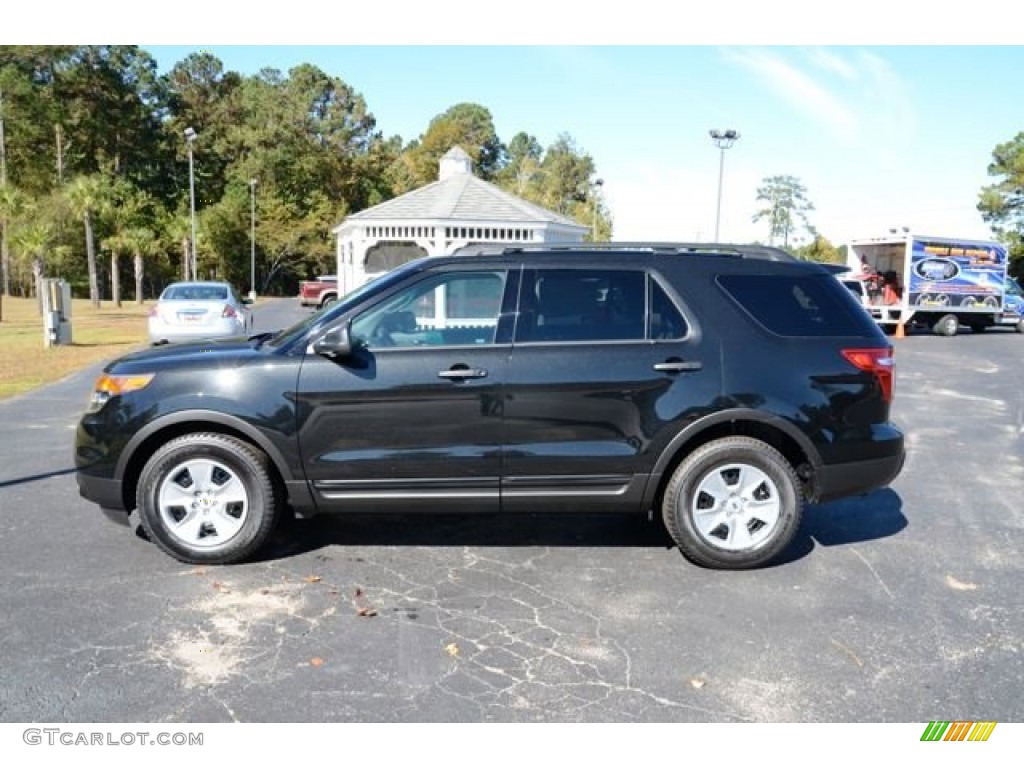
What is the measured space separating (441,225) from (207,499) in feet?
48.9

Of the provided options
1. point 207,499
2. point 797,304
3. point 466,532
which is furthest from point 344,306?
point 797,304

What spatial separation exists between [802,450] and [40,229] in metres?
31.4

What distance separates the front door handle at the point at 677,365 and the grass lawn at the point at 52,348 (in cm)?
1014

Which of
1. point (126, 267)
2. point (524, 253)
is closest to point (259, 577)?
point (524, 253)

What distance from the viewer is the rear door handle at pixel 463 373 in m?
4.54

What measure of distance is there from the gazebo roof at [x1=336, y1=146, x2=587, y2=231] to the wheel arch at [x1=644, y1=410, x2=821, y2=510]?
48.0 ft

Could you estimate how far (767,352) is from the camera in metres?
4.72

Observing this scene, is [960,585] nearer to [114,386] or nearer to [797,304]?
[797,304]

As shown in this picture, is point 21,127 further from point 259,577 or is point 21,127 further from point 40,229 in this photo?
point 259,577

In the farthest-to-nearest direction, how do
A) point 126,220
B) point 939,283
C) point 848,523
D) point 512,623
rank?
point 126,220, point 939,283, point 848,523, point 512,623

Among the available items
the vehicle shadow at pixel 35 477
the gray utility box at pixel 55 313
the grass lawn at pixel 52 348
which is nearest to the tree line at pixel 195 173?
the grass lawn at pixel 52 348

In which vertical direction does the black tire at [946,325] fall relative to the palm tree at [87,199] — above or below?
below

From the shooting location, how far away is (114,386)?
468cm

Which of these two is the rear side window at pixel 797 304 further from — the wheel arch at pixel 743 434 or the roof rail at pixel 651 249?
the wheel arch at pixel 743 434
